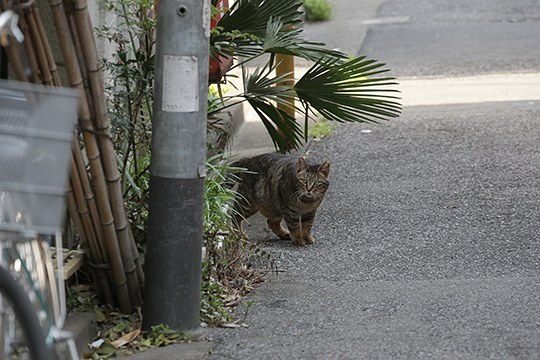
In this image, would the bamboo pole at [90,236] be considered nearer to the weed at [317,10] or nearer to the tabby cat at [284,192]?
the tabby cat at [284,192]

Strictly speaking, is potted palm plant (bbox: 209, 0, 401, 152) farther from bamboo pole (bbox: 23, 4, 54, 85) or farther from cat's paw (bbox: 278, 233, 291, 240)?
bamboo pole (bbox: 23, 4, 54, 85)

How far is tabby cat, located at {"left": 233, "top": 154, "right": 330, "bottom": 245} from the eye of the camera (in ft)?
25.2

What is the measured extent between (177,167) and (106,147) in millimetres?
347

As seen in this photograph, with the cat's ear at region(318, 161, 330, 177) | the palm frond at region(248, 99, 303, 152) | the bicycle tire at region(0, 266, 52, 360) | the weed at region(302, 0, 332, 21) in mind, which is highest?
the weed at region(302, 0, 332, 21)

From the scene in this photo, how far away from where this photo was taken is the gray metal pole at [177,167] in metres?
5.02

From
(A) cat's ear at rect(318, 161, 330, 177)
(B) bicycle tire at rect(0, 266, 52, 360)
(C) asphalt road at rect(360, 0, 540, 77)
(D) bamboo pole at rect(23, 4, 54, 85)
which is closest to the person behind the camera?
(B) bicycle tire at rect(0, 266, 52, 360)

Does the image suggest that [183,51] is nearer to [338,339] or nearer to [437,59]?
[338,339]

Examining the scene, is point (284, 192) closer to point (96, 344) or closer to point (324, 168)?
point (324, 168)

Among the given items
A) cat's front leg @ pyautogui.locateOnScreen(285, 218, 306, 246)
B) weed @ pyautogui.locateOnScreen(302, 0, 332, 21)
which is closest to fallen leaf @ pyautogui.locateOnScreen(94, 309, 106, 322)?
cat's front leg @ pyautogui.locateOnScreen(285, 218, 306, 246)

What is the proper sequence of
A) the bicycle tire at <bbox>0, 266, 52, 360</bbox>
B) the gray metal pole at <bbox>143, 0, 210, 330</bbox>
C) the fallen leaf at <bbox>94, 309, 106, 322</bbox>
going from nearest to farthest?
the bicycle tire at <bbox>0, 266, 52, 360</bbox> → the gray metal pole at <bbox>143, 0, 210, 330</bbox> → the fallen leaf at <bbox>94, 309, 106, 322</bbox>

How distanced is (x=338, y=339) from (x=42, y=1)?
8.93 ft

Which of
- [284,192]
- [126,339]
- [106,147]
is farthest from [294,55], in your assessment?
[126,339]

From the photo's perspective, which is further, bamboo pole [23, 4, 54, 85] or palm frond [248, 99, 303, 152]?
palm frond [248, 99, 303, 152]

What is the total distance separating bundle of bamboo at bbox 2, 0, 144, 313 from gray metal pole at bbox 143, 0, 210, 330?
20cm
